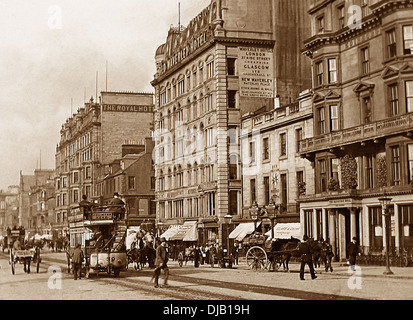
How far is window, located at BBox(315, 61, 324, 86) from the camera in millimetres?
47547

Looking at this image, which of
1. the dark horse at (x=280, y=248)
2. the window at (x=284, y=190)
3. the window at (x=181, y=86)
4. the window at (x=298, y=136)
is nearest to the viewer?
the dark horse at (x=280, y=248)

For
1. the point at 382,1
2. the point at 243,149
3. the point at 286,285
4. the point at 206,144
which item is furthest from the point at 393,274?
the point at 206,144

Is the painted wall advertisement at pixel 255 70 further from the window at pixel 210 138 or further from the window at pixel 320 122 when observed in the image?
the window at pixel 320 122

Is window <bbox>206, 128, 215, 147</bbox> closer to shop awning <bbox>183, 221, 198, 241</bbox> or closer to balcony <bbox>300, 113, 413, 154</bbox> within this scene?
shop awning <bbox>183, 221, 198, 241</bbox>

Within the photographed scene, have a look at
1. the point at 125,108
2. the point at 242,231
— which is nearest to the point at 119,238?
the point at 242,231

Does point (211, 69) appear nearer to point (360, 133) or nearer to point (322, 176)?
point (322, 176)

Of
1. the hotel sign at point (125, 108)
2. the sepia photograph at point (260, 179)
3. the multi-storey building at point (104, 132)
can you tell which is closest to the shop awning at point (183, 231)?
the sepia photograph at point (260, 179)

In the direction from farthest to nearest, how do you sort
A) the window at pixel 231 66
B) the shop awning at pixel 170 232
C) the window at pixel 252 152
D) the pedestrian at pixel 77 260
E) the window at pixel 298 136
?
the shop awning at pixel 170 232 → the window at pixel 231 66 → the window at pixel 252 152 → the window at pixel 298 136 → the pedestrian at pixel 77 260

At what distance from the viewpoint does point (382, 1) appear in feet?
133

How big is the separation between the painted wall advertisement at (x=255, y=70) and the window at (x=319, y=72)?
50.0ft

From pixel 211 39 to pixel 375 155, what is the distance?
25.5 m

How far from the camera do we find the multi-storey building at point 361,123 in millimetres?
39312

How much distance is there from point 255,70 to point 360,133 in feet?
76.8

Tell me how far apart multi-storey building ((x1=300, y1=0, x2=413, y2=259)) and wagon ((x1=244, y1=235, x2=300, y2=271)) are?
721 cm
